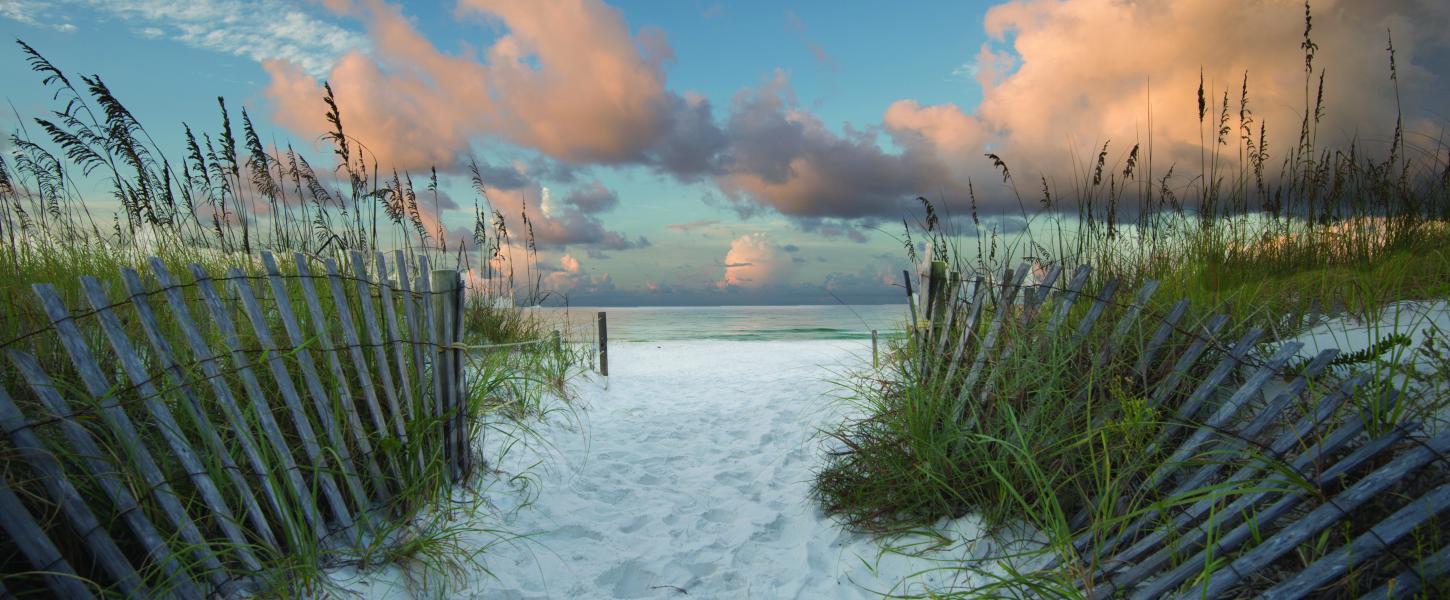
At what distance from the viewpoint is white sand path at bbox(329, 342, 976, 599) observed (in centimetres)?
318

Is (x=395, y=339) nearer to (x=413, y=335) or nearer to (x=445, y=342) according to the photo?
(x=413, y=335)

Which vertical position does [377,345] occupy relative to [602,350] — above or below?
above

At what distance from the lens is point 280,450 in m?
2.82

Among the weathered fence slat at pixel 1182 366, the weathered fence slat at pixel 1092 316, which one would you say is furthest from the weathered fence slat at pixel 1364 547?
the weathered fence slat at pixel 1092 316

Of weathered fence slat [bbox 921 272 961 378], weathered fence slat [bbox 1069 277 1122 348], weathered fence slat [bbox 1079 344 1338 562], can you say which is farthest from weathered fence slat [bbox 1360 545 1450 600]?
weathered fence slat [bbox 921 272 961 378]

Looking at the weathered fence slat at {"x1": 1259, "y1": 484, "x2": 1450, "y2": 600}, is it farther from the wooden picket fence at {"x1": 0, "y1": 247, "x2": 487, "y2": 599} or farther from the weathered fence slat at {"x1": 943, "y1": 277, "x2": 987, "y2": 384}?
the wooden picket fence at {"x1": 0, "y1": 247, "x2": 487, "y2": 599}

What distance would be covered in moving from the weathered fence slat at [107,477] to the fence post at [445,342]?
1471 mm

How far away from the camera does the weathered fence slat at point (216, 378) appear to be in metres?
2.52

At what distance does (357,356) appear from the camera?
10.8 feet

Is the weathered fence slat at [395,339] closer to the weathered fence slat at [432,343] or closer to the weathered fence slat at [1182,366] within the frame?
the weathered fence slat at [432,343]

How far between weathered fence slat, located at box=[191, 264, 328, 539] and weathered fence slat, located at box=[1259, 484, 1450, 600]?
131 inches

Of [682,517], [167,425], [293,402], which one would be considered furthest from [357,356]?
[682,517]

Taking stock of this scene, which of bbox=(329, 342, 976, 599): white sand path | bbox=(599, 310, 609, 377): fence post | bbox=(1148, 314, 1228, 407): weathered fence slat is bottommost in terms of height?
bbox=(329, 342, 976, 599): white sand path

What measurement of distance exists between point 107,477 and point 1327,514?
3.84 m
